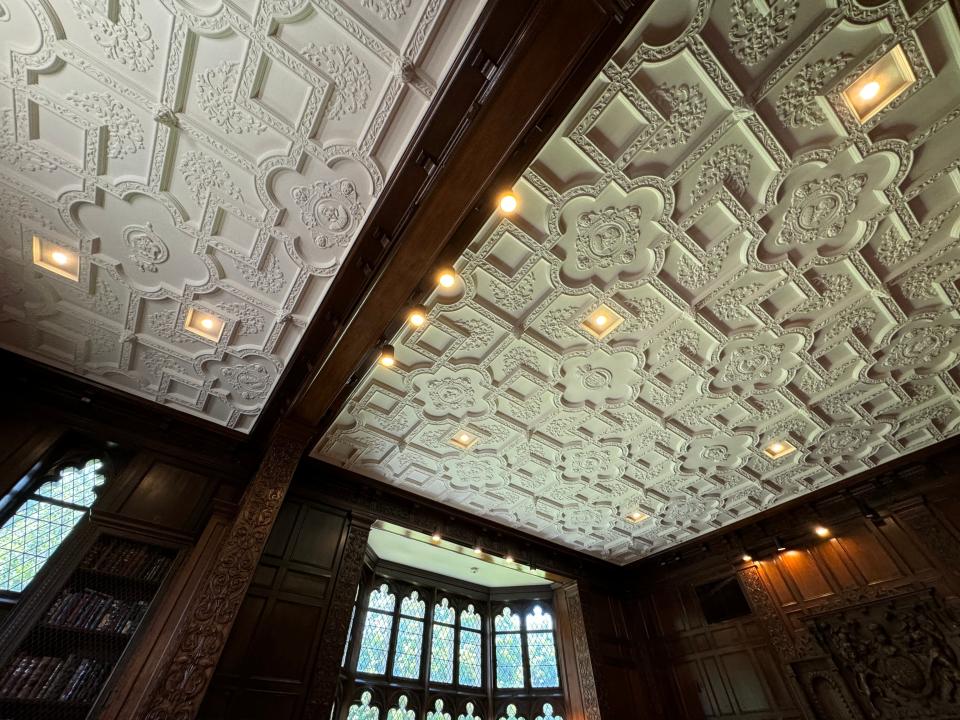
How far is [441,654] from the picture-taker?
263 inches

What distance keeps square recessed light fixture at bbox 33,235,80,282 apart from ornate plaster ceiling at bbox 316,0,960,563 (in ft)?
7.70

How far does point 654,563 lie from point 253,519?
667 centimetres

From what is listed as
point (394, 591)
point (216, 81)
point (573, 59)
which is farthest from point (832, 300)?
point (394, 591)

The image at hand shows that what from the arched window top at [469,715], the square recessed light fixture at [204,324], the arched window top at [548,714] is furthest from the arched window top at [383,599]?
the square recessed light fixture at [204,324]

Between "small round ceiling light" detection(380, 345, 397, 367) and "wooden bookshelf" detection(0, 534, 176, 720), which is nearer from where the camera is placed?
"wooden bookshelf" detection(0, 534, 176, 720)

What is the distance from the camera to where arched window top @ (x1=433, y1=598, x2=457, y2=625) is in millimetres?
7008

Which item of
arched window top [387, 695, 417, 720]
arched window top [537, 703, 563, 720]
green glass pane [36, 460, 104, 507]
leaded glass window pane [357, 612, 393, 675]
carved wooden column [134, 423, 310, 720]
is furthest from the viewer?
arched window top [537, 703, 563, 720]

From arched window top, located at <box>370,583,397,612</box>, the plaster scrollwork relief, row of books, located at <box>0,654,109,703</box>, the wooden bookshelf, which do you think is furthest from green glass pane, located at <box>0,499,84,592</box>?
arched window top, located at <box>370,583,397,612</box>

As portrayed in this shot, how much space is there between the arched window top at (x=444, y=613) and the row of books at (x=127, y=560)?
443 centimetres

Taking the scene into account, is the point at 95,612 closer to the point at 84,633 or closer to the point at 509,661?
the point at 84,633

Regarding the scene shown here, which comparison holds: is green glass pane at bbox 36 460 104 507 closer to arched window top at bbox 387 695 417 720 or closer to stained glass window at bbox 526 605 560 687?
arched window top at bbox 387 695 417 720

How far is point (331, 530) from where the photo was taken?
5.00 metres

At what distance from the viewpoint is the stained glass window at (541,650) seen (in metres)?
6.75

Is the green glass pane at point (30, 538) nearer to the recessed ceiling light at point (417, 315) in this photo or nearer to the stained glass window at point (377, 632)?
the recessed ceiling light at point (417, 315)
